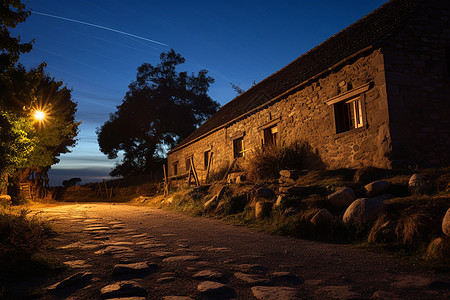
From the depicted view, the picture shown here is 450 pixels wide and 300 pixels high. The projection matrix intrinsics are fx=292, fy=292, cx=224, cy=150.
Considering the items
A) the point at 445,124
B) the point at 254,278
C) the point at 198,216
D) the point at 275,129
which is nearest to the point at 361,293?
the point at 254,278

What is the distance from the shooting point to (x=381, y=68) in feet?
25.9

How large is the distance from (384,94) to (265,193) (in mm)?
4156

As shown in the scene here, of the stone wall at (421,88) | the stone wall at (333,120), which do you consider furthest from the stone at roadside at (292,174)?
the stone wall at (421,88)

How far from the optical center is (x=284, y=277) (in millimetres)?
2822

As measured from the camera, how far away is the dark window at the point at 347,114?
29.2 feet

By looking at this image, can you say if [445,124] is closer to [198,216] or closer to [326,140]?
[326,140]

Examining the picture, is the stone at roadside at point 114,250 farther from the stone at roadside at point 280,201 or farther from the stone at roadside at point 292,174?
the stone at roadside at point 292,174

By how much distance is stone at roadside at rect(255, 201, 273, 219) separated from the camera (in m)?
6.56

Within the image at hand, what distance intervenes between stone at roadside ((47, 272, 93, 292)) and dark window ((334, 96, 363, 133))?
8275 millimetres

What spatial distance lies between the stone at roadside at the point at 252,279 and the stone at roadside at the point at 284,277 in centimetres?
10

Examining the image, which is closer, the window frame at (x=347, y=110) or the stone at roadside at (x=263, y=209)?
the stone at roadside at (x=263, y=209)

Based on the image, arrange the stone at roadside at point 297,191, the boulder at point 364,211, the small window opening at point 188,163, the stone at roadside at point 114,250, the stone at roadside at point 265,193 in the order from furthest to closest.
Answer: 1. the small window opening at point 188,163
2. the stone at roadside at point 265,193
3. the stone at roadside at point 297,191
4. the boulder at point 364,211
5. the stone at roadside at point 114,250

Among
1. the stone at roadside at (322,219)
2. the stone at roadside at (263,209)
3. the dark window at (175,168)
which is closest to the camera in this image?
the stone at roadside at (322,219)

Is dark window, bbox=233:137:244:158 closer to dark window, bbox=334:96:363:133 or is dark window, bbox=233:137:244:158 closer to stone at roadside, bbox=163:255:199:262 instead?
dark window, bbox=334:96:363:133
